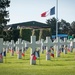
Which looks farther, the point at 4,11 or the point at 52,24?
the point at 52,24

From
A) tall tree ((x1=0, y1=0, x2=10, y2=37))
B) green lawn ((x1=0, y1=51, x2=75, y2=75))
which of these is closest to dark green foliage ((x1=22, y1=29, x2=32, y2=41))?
tall tree ((x1=0, y1=0, x2=10, y2=37))

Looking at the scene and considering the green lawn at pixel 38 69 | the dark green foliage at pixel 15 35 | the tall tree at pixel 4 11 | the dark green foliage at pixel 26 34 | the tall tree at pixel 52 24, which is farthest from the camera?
the tall tree at pixel 52 24

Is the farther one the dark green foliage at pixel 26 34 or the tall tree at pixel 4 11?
the dark green foliage at pixel 26 34

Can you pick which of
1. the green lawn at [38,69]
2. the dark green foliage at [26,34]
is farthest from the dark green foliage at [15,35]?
the green lawn at [38,69]

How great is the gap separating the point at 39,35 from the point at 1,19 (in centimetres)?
2139

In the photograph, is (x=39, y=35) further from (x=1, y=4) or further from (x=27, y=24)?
(x=27, y=24)

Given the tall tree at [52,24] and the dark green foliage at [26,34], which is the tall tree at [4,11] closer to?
the dark green foliage at [26,34]

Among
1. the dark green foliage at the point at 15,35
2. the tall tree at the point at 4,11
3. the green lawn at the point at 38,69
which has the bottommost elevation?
the green lawn at the point at 38,69

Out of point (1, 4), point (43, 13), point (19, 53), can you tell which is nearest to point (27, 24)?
point (1, 4)

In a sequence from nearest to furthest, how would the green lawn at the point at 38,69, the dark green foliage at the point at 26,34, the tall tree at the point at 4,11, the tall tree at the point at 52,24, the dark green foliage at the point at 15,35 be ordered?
1. the green lawn at the point at 38,69
2. the tall tree at the point at 4,11
3. the dark green foliage at the point at 15,35
4. the dark green foliage at the point at 26,34
5. the tall tree at the point at 52,24

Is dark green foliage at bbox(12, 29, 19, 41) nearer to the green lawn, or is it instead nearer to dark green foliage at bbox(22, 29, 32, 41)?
dark green foliage at bbox(22, 29, 32, 41)

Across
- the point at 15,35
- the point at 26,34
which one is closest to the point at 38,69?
the point at 26,34

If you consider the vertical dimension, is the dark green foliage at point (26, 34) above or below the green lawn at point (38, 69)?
above

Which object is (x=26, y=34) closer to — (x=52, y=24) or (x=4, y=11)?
(x=4, y=11)
